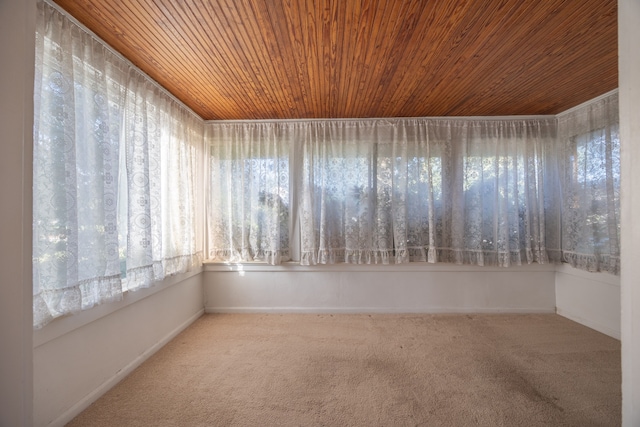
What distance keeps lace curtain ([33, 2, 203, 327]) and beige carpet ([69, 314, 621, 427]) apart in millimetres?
799

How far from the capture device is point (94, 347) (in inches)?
75.6

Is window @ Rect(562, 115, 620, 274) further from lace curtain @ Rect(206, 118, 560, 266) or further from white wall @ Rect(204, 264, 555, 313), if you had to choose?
white wall @ Rect(204, 264, 555, 313)

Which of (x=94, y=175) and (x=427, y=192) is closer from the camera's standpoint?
(x=94, y=175)

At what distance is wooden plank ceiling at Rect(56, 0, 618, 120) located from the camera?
1.67 meters

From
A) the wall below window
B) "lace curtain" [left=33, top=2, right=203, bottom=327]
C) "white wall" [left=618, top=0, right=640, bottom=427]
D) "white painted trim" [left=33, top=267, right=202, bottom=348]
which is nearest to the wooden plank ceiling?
"lace curtain" [left=33, top=2, right=203, bottom=327]

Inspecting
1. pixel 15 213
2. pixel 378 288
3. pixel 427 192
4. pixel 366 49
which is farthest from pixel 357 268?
pixel 15 213

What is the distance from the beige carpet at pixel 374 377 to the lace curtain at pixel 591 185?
0.84m

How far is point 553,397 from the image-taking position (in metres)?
1.94

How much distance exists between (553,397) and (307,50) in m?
3.03

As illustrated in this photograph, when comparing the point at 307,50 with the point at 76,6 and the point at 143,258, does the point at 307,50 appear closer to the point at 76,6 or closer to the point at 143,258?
the point at 76,6

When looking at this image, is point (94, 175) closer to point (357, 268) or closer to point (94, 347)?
point (94, 347)

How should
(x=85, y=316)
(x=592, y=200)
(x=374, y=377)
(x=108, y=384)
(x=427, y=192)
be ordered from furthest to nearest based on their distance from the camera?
(x=427, y=192), (x=592, y=200), (x=374, y=377), (x=108, y=384), (x=85, y=316)

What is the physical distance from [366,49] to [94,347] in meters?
2.86

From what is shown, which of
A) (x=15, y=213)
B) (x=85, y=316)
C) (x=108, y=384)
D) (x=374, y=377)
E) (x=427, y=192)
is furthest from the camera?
(x=427, y=192)
